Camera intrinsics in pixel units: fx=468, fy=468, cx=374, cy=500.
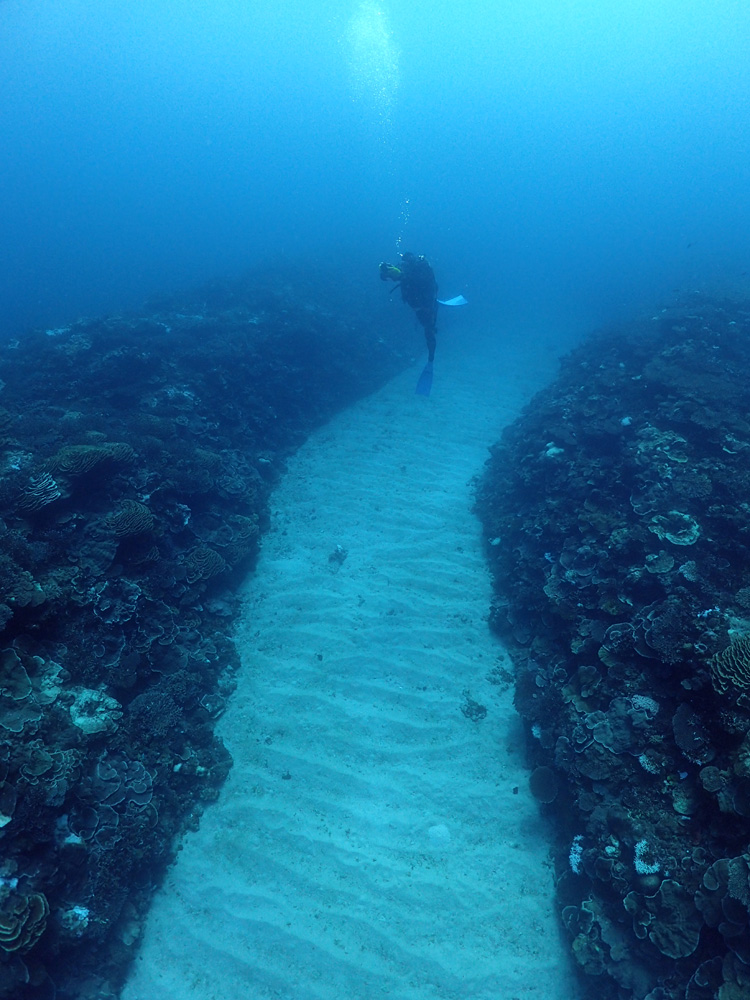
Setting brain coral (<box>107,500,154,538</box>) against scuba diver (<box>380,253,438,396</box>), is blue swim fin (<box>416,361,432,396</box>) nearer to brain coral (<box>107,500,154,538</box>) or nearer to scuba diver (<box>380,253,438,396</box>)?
scuba diver (<box>380,253,438,396</box>)

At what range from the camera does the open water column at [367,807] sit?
16.9 ft

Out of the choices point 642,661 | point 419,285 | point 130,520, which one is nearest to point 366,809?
point 642,661

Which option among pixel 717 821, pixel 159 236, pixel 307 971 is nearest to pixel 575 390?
pixel 717 821

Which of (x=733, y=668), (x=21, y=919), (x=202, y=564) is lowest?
(x=202, y=564)

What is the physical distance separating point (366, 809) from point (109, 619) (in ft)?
14.8

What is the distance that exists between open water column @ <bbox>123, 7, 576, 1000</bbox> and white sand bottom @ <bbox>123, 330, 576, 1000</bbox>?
0.07ft

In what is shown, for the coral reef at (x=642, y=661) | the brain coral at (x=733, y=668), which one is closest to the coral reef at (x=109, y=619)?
the coral reef at (x=642, y=661)

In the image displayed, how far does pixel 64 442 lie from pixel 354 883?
893 cm

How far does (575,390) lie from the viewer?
1353 cm

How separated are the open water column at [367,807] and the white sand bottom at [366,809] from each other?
0.07ft

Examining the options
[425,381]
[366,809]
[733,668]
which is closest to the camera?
[733,668]

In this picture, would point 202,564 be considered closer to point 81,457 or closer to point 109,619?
point 109,619

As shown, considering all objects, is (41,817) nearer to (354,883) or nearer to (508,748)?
(354,883)

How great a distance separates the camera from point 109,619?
686 centimetres
